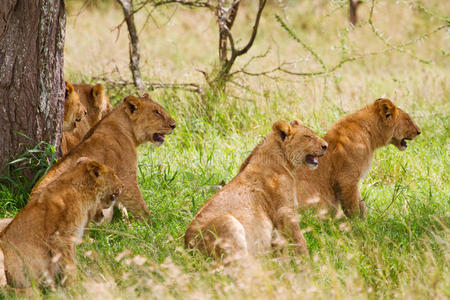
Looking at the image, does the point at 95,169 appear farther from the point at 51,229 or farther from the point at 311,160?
the point at 311,160

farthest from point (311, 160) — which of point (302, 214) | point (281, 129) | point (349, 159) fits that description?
point (349, 159)

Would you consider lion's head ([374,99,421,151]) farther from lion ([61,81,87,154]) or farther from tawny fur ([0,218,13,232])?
tawny fur ([0,218,13,232])

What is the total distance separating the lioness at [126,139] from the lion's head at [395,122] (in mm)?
1834

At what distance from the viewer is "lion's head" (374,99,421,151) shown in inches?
249

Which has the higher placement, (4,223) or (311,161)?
(311,161)

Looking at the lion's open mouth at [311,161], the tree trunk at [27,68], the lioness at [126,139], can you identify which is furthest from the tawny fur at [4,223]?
the lion's open mouth at [311,161]

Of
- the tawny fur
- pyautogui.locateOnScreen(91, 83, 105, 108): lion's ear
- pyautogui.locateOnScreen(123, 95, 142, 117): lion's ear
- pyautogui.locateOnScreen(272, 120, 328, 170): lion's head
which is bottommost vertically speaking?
the tawny fur

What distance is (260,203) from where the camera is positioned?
512 centimetres

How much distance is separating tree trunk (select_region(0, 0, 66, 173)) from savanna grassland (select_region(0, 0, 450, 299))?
0.58 metres

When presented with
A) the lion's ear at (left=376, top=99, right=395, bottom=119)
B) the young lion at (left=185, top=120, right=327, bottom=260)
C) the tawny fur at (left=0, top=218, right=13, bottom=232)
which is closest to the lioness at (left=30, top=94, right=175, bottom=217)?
the tawny fur at (left=0, top=218, right=13, bottom=232)

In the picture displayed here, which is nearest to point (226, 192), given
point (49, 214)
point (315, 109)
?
point (49, 214)

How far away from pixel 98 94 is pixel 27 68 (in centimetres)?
119

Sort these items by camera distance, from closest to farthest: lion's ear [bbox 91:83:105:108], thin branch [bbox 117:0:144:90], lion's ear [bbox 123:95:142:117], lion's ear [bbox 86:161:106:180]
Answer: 1. lion's ear [bbox 86:161:106:180]
2. lion's ear [bbox 123:95:142:117]
3. lion's ear [bbox 91:83:105:108]
4. thin branch [bbox 117:0:144:90]

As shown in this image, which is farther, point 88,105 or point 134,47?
point 134,47
